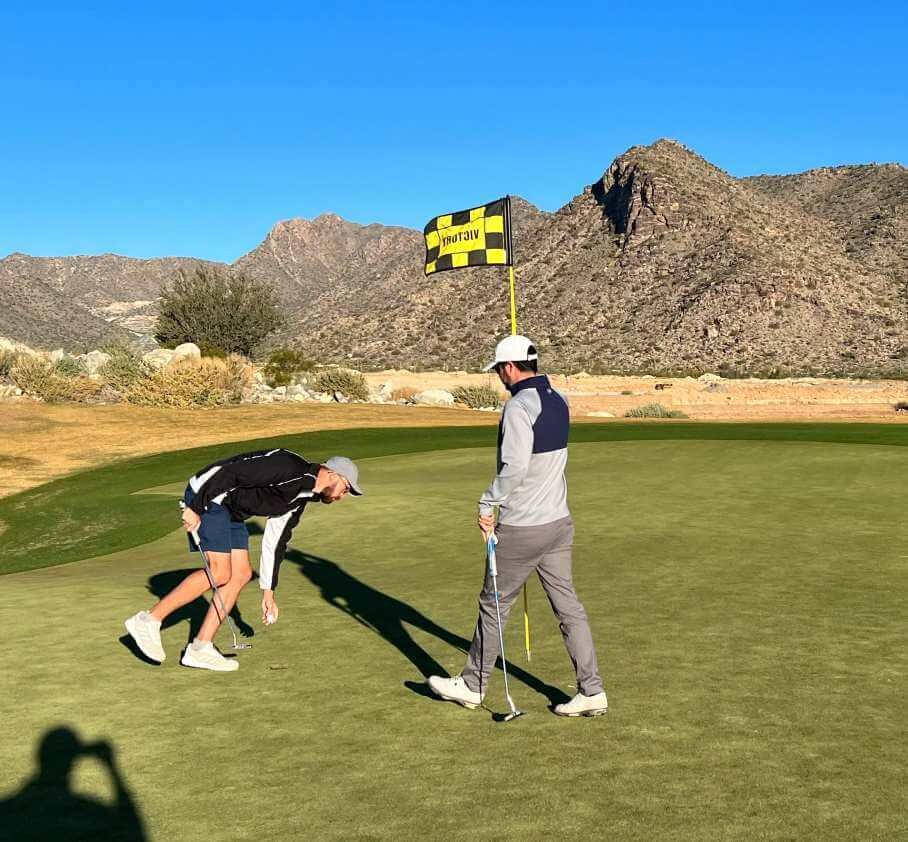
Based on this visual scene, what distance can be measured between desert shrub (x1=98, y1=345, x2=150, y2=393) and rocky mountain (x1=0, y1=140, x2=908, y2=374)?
43816 millimetres

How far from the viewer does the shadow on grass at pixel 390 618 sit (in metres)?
7.75

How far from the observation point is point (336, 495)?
793 cm

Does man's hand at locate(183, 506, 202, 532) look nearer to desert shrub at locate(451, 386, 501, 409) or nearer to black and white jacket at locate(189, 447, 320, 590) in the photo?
black and white jacket at locate(189, 447, 320, 590)

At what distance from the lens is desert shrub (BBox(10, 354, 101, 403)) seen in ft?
137

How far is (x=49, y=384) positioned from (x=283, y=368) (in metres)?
16.8

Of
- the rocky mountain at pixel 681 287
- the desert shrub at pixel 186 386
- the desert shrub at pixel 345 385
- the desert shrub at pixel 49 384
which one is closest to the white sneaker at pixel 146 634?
the desert shrub at pixel 186 386

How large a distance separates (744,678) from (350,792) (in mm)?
A: 3166

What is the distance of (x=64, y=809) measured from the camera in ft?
17.7

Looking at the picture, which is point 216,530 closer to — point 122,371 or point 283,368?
point 122,371

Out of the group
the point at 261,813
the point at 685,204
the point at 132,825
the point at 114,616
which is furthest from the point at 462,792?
the point at 685,204

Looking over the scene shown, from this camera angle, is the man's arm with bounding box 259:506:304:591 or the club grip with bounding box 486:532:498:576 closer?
the club grip with bounding box 486:532:498:576

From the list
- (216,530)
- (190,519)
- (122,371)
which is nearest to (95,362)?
(122,371)

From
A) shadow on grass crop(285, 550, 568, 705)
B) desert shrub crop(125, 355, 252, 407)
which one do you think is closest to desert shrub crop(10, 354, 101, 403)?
desert shrub crop(125, 355, 252, 407)

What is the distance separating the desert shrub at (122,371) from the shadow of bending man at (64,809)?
1493 inches
